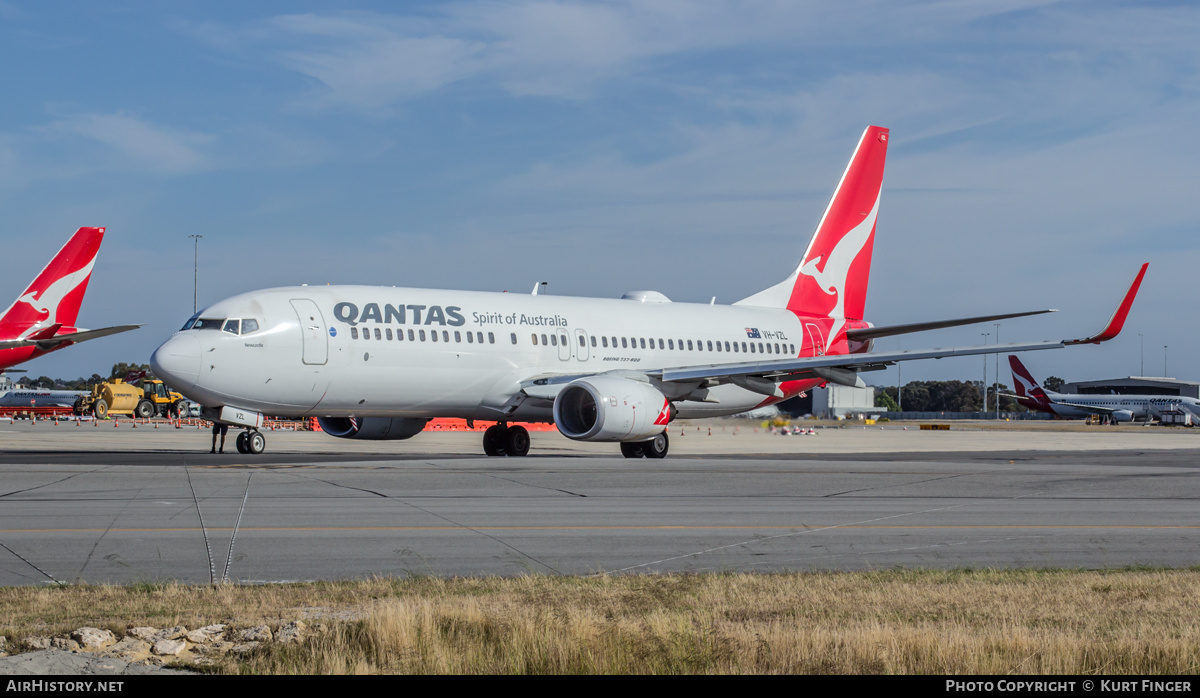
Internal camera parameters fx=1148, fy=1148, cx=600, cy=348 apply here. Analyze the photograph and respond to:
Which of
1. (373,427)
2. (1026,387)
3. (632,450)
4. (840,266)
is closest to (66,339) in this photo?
(373,427)

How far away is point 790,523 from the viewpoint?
47.7ft

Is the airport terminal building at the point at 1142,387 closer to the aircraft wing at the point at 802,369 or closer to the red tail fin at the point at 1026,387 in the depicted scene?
the red tail fin at the point at 1026,387

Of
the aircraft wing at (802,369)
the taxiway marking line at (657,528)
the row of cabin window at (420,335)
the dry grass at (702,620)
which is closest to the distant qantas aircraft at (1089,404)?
the aircraft wing at (802,369)

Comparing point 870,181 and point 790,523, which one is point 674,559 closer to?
point 790,523

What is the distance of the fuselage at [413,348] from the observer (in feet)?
79.4

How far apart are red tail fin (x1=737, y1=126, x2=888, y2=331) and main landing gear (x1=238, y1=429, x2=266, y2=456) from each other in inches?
632

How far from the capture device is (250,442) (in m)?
26.4

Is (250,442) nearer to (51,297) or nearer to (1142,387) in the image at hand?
(51,297)

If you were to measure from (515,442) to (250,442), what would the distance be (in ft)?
23.0

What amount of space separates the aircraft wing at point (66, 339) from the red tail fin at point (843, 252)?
2085cm

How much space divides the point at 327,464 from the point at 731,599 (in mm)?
15623

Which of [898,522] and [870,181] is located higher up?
[870,181]

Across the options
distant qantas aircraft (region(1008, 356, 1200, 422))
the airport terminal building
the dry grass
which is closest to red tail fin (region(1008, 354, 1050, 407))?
distant qantas aircraft (region(1008, 356, 1200, 422))
